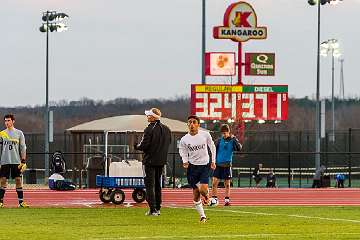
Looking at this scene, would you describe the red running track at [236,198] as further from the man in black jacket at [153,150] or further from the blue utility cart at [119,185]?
the man in black jacket at [153,150]

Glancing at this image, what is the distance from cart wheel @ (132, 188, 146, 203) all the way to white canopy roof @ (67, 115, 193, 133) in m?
11.8

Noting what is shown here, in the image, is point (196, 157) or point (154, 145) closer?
point (196, 157)

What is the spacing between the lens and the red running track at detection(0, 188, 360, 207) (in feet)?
91.1

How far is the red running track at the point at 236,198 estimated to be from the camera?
1093 inches

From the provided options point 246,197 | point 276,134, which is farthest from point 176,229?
point 276,134

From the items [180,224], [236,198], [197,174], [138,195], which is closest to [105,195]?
[138,195]

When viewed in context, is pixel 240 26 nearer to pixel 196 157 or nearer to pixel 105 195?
pixel 105 195

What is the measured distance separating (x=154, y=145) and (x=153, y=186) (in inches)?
30.4

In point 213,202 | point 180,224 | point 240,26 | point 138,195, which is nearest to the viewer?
point 180,224

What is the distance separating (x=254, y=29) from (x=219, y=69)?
7.48 feet

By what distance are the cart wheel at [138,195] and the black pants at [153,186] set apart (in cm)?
452

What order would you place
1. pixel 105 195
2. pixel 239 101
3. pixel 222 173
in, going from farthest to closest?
pixel 239 101, pixel 105 195, pixel 222 173

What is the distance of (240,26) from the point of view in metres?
45.1

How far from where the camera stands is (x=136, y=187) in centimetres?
2605
